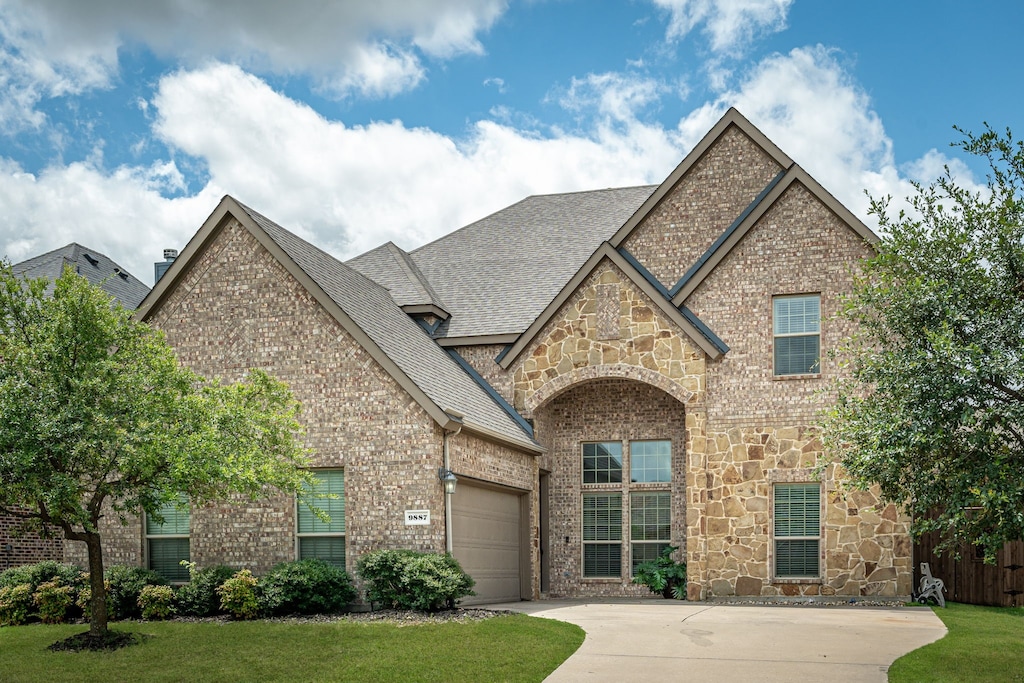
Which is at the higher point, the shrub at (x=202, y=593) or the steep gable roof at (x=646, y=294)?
the steep gable roof at (x=646, y=294)

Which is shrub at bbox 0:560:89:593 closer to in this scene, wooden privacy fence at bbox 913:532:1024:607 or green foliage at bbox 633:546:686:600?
green foliage at bbox 633:546:686:600

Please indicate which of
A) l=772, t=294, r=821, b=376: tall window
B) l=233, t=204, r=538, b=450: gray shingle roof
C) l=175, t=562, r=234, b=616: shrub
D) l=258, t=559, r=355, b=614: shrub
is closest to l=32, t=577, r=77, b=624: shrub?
l=175, t=562, r=234, b=616: shrub

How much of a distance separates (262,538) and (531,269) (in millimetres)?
9704

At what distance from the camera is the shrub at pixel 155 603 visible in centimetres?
1642

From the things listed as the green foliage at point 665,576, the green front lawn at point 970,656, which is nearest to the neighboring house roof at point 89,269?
the green foliage at point 665,576

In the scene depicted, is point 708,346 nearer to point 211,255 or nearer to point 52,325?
point 211,255

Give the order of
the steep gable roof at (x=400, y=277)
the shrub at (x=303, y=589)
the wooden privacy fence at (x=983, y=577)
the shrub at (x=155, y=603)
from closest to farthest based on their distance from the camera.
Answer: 1. the shrub at (x=303, y=589)
2. the shrub at (x=155, y=603)
3. the wooden privacy fence at (x=983, y=577)
4. the steep gable roof at (x=400, y=277)

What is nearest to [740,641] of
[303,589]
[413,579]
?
[413,579]

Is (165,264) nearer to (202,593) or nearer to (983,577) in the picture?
(202,593)

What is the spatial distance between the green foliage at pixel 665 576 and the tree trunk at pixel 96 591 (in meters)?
11.2

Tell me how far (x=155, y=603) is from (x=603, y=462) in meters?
10.1

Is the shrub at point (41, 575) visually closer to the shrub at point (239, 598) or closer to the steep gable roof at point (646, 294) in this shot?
the shrub at point (239, 598)

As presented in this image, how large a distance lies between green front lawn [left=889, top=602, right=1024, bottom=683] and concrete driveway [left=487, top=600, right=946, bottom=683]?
24 cm

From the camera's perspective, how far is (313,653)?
13.1 meters
